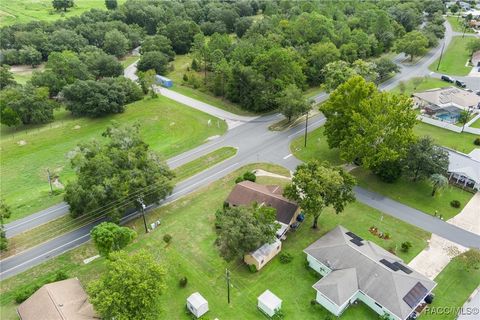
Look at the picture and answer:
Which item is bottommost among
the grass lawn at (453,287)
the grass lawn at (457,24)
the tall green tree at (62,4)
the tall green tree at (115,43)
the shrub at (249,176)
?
the grass lawn at (453,287)

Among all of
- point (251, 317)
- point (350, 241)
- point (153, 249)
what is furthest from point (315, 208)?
point (153, 249)

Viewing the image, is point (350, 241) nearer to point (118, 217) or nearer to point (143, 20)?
point (118, 217)

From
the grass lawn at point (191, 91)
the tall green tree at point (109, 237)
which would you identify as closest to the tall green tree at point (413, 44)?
the grass lawn at point (191, 91)

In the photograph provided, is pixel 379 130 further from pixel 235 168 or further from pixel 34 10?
pixel 34 10

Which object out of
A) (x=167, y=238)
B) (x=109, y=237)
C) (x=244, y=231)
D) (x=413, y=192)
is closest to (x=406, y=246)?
(x=413, y=192)

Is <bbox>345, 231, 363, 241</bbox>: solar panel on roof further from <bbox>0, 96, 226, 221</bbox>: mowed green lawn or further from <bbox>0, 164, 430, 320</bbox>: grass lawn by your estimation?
<bbox>0, 96, 226, 221</bbox>: mowed green lawn

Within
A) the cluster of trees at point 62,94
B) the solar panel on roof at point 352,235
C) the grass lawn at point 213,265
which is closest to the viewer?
the grass lawn at point 213,265

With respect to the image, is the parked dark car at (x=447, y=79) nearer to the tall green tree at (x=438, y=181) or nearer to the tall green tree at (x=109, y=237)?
the tall green tree at (x=438, y=181)
